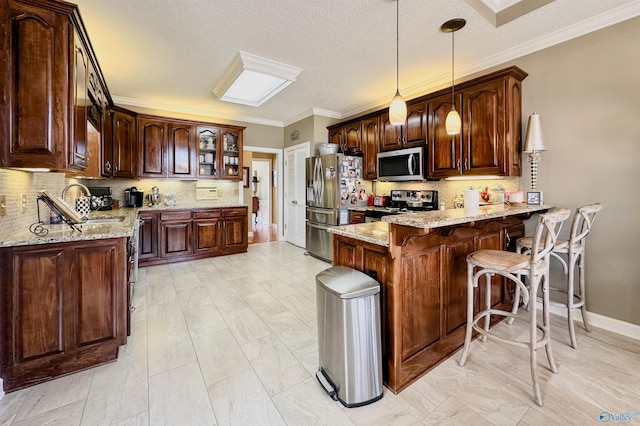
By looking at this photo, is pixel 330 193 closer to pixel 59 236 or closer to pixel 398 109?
pixel 398 109

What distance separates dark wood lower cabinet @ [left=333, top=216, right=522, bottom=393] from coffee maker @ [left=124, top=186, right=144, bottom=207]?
4111mm

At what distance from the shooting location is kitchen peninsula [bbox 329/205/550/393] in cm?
164

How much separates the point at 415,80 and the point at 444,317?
11.0ft

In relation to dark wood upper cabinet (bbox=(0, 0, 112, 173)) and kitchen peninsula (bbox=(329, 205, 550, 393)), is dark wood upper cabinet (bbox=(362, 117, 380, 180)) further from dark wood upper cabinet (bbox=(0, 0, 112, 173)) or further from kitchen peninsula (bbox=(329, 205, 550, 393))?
dark wood upper cabinet (bbox=(0, 0, 112, 173))

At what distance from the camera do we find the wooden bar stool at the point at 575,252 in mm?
2054

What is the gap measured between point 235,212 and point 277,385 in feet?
12.8

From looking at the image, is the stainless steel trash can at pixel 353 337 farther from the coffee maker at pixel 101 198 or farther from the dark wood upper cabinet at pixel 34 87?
the coffee maker at pixel 101 198

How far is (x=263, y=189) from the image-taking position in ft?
31.7

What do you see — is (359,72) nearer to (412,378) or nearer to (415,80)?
(415,80)

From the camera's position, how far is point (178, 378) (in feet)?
5.98

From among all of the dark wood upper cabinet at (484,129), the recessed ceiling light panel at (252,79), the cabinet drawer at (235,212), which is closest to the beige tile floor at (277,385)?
the dark wood upper cabinet at (484,129)

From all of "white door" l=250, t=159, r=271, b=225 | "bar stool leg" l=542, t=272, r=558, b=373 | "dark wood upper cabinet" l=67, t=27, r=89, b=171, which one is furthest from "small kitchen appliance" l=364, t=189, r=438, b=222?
"white door" l=250, t=159, r=271, b=225

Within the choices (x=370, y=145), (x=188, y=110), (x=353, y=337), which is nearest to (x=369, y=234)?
(x=353, y=337)

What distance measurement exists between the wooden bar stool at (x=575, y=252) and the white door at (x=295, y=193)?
396 cm
